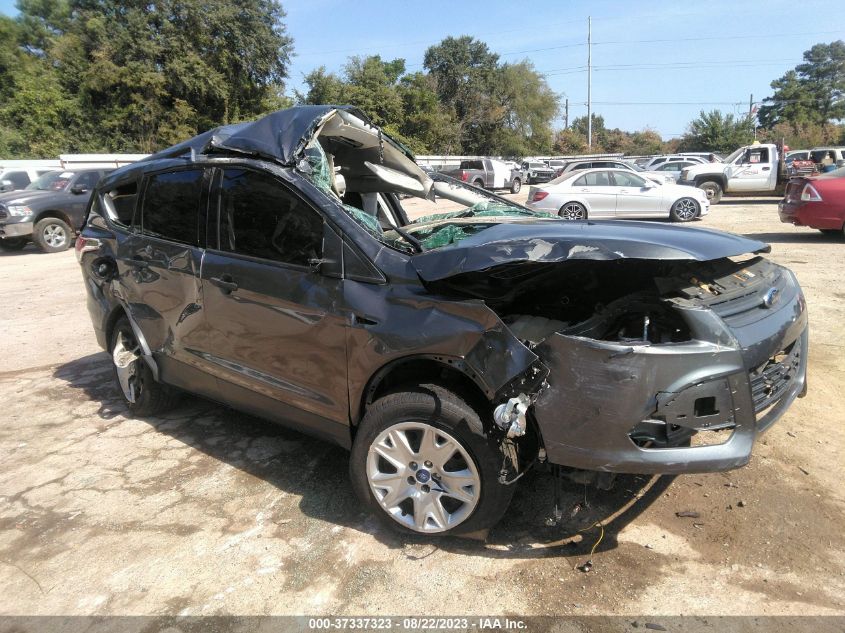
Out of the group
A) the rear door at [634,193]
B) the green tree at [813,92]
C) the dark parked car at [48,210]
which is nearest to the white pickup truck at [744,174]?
the rear door at [634,193]

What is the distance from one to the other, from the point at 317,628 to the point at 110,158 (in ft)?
91.6

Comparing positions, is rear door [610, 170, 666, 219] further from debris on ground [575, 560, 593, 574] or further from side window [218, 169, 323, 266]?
debris on ground [575, 560, 593, 574]

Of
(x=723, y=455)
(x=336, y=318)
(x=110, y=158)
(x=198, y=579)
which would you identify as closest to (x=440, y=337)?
(x=336, y=318)

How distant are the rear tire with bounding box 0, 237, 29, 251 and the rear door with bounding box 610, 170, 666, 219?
579 inches

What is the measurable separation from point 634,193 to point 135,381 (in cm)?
1339

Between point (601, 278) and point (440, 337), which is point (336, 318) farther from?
point (601, 278)

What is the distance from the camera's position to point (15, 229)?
1293 cm

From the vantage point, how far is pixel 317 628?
238 cm

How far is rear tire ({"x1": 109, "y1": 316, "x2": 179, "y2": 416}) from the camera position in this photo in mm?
4336

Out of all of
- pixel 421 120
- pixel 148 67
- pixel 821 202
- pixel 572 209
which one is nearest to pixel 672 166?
pixel 572 209

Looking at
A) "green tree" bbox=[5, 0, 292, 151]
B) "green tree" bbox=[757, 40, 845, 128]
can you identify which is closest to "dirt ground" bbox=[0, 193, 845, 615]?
"green tree" bbox=[5, 0, 292, 151]

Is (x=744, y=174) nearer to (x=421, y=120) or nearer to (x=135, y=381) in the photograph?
(x=135, y=381)

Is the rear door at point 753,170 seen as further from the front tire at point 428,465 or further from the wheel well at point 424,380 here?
the front tire at point 428,465

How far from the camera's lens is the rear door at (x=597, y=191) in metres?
14.7
